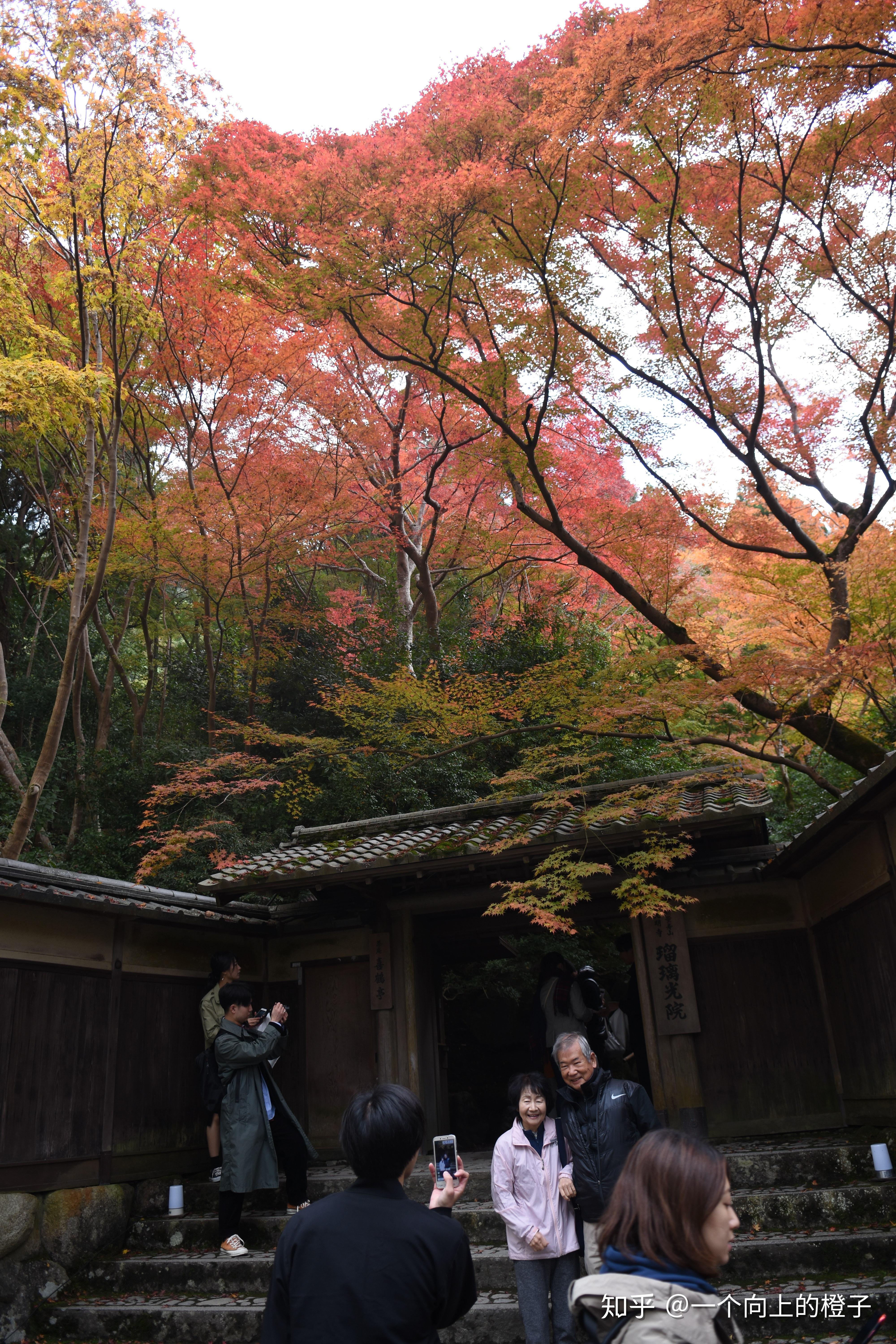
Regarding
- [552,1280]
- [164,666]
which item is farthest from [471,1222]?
[164,666]

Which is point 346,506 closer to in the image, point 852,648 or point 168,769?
point 168,769

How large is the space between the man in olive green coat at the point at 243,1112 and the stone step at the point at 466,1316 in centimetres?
60

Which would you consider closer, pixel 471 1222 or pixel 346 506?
pixel 471 1222

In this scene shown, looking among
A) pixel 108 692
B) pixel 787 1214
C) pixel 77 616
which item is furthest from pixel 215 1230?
pixel 108 692

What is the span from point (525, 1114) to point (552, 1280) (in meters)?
0.74

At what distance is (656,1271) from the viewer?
→ 183 centimetres

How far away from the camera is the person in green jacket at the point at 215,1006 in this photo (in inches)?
303

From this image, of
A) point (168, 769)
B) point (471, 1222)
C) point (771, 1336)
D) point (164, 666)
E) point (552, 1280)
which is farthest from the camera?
point (164, 666)

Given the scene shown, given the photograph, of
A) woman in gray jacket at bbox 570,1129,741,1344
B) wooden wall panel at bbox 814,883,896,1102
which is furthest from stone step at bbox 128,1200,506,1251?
woman in gray jacket at bbox 570,1129,741,1344

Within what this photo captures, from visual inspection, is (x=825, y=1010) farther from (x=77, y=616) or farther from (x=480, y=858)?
(x=77, y=616)

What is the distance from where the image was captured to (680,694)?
28.5ft

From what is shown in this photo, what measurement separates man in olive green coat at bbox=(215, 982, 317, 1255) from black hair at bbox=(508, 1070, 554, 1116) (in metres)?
2.39

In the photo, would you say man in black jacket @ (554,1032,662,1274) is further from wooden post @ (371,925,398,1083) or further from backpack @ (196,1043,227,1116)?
wooden post @ (371,925,398,1083)

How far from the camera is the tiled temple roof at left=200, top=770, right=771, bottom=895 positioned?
800cm
